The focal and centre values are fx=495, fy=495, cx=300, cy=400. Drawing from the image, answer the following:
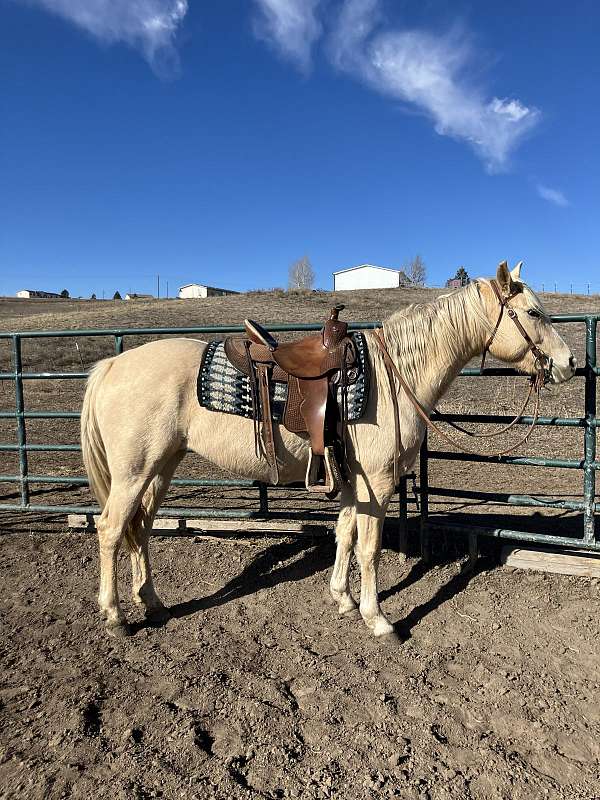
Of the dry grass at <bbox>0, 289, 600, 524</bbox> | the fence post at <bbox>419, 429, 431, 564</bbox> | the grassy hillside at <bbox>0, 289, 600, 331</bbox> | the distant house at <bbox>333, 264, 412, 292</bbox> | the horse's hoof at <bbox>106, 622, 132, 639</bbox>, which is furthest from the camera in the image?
the distant house at <bbox>333, 264, 412, 292</bbox>

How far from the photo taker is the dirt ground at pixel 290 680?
75.7 inches

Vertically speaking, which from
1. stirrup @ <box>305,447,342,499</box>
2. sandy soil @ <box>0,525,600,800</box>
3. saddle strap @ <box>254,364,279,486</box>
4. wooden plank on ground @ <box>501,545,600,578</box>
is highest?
saddle strap @ <box>254,364,279,486</box>

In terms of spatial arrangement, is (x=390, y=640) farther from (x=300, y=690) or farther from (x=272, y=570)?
(x=272, y=570)

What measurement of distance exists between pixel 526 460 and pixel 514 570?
2.72 feet

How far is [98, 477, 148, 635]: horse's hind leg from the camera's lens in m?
2.97

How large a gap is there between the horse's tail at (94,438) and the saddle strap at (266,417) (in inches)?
41.2

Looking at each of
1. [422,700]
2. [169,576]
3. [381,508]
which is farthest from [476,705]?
[169,576]

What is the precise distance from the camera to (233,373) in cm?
293

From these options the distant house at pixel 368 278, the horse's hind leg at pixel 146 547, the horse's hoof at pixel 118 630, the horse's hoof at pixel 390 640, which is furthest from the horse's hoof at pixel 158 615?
the distant house at pixel 368 278

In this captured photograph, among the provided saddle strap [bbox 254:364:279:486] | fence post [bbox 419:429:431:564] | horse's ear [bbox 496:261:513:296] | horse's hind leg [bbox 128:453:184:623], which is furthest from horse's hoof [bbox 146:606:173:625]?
horse's ear [bbox 496:261:513:296]

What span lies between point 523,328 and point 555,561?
5.91ft

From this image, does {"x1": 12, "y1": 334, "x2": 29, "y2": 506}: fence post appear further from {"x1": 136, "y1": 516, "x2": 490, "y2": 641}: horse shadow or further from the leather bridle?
the leather bridle

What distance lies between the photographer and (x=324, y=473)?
120 inches

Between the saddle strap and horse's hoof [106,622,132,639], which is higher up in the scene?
the saddle strap
